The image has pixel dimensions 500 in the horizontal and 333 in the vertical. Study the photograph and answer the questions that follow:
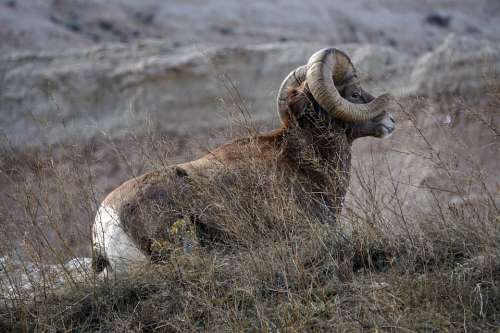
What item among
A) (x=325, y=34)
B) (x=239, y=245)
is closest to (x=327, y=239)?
(x=239, y=245)

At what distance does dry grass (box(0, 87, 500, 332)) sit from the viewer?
5.03m

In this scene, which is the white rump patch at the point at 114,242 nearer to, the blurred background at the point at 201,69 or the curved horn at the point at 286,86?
the blurred background at the point at 201,69

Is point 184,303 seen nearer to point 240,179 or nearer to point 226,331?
point 226,331

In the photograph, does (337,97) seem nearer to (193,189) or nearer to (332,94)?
(332,94)

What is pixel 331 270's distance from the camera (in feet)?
18.3

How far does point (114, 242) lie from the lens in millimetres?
6547

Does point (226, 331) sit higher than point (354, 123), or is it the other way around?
point (354, 123)

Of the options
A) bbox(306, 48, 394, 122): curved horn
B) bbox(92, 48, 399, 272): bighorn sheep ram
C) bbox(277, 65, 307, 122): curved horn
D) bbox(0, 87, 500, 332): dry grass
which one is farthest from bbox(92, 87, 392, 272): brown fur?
bbox(277, 65, 307, 122): curved horn

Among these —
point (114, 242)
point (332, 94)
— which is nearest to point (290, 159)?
point (332, 94)

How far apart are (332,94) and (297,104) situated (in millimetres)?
474

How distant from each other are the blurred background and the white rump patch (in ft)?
0.68

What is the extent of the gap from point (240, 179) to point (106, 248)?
1.47 m

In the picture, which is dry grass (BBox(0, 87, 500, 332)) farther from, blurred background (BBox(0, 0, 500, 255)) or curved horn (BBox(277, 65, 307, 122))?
curved horn (BBox(277, 65, 307, 122))

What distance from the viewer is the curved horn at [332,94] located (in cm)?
774
